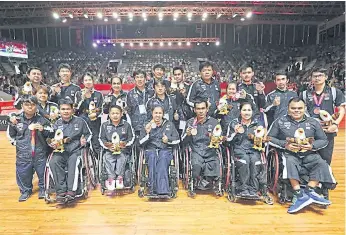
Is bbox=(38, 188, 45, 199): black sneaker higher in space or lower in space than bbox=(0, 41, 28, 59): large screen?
lower

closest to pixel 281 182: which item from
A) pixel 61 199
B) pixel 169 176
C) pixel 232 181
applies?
pixel 232 181

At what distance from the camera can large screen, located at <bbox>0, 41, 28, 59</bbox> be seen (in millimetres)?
13359

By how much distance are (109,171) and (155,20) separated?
15.3 m

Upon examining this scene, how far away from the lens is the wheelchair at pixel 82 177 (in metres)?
2.86

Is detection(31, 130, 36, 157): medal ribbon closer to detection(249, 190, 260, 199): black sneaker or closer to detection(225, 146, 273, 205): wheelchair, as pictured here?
detection(225, 146, 273, 205): wheelchair

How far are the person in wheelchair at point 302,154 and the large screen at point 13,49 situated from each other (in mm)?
14108

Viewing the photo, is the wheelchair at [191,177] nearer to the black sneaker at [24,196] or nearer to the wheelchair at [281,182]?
the wheelchair at [281,182]

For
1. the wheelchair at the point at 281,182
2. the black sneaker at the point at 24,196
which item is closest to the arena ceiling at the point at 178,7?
the black sneaker at the point at 24,196

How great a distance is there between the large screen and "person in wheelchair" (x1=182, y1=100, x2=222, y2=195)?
525 inches

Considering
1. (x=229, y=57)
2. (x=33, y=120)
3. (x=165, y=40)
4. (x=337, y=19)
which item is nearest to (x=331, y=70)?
(x=337, y=19)

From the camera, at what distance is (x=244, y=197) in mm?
2809

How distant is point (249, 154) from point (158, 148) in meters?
0.95

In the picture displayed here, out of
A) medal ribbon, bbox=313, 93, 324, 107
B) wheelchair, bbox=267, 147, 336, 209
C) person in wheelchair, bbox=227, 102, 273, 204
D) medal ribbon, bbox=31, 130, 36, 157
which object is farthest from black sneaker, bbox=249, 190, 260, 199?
medal ribbon, bbox=31, 130, 36, 157

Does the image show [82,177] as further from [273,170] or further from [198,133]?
[273,170]
